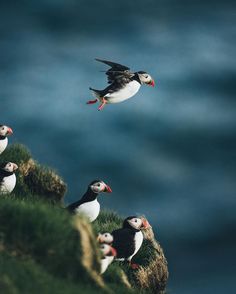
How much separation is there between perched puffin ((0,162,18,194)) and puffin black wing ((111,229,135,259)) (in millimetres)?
2796

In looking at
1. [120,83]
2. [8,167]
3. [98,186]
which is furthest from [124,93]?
[8,167]

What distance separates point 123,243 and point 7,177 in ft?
10.7

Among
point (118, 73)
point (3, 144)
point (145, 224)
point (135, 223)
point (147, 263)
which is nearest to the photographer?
point (135, 223)

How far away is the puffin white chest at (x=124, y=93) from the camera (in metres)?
19.4

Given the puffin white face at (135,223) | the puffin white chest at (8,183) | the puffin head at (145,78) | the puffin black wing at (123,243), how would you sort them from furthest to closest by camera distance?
the puffin head at (145,78) → the puffin white chest at (8,183) → the puffin white face at (135,223) → the puffin black wing at (123,243)

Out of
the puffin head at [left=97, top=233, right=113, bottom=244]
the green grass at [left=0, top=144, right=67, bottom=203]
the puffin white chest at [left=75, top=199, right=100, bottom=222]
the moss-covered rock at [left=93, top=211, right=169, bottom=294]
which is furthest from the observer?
the green grass at [left=0, top=144, right=67, bottom=203]

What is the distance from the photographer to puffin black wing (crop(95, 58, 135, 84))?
65.3 feet

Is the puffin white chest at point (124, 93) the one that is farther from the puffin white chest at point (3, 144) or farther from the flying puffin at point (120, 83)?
the puffin white chest at point (3, 144)

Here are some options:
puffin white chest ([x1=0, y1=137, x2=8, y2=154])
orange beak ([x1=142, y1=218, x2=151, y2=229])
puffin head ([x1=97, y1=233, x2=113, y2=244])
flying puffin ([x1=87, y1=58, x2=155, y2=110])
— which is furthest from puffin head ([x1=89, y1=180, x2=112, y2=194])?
puffin head ([x1=97, y1=233, x2=113, y2=244])

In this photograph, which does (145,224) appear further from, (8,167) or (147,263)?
(8,167)

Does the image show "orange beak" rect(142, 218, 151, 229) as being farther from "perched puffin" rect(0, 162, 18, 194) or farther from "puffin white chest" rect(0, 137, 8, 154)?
"puffin white chest" rect(0, 137, 8, 154)

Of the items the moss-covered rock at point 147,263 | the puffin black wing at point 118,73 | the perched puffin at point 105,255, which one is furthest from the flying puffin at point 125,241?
the puffin black wing at point 118,73

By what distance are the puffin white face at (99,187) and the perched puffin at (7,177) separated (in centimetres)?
194

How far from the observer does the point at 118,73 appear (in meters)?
20.1
